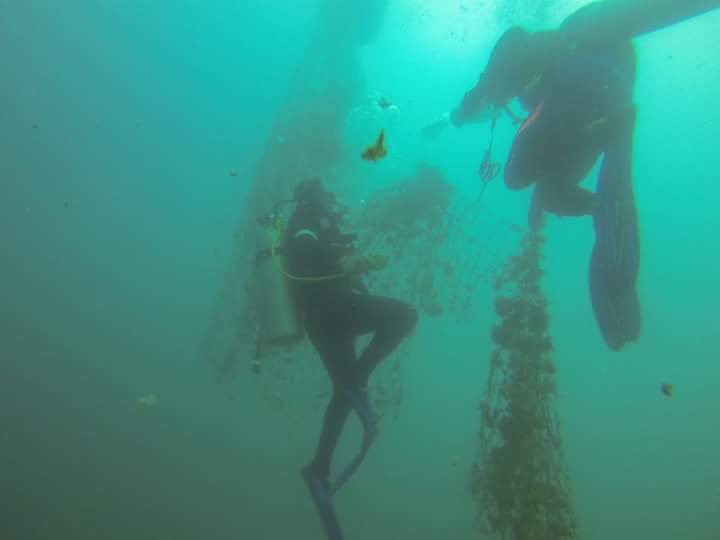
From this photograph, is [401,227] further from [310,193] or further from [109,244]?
[109,244]

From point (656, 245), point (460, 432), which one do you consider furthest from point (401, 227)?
point (656, 245)

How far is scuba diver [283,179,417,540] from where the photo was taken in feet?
16.5

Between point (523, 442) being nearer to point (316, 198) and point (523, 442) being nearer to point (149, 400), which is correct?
point (316, 198)

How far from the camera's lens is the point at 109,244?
42.0 metres

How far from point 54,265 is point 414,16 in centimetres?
→ 3893

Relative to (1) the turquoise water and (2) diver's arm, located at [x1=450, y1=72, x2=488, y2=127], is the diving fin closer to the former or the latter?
(2) diver's arm, located at [x1=450, y1=72, x2=488, y2=127]

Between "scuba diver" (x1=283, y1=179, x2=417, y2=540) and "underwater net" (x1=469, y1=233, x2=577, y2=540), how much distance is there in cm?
159

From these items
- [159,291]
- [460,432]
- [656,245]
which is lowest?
[460,432]

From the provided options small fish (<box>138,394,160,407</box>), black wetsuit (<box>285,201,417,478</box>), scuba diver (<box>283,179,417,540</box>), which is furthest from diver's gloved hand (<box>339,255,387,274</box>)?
small fish (<box>138,394,160,407</box>)

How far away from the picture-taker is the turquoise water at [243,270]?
55.7 feet

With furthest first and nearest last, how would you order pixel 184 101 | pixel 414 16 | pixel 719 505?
pixel 184 101, pixel 719 505, pixel 414 16

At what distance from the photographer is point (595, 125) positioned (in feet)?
15.5

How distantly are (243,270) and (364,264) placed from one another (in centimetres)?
812

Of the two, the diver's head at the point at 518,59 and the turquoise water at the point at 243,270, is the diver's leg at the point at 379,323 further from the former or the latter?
the turquoise water at the point at 243,270
